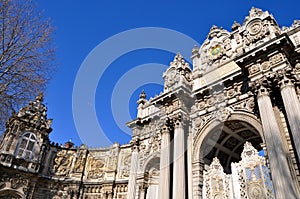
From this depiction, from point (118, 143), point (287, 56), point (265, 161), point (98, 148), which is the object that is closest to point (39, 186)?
point (98, 148)

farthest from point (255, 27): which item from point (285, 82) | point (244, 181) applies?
point (244, 181)

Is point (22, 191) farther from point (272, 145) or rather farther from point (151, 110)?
point (272, 145)

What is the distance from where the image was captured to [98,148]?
2131 cm

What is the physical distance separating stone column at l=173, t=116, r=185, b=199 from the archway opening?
4.30 ft

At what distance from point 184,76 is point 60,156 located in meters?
13.7

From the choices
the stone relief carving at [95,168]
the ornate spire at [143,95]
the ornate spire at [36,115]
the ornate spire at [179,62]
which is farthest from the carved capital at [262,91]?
the ornate spire at [36,115]

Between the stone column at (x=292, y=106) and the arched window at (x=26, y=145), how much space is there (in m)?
18.8

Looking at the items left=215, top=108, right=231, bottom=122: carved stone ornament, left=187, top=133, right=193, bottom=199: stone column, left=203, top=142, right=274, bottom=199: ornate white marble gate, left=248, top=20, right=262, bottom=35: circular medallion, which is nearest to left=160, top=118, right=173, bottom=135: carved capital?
left=187, top=133, right=193, bottom=199: stone column

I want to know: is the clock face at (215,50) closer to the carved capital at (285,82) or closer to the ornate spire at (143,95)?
the carved capital at (285,82)

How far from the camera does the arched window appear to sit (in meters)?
19.0

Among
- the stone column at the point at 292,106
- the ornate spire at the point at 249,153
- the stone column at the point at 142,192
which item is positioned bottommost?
the stone column at the point at 142,192

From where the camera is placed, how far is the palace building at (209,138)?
9532mm

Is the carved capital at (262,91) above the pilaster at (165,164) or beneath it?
above

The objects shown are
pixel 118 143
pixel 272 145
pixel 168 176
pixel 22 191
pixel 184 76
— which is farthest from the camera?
pixel 118 143
